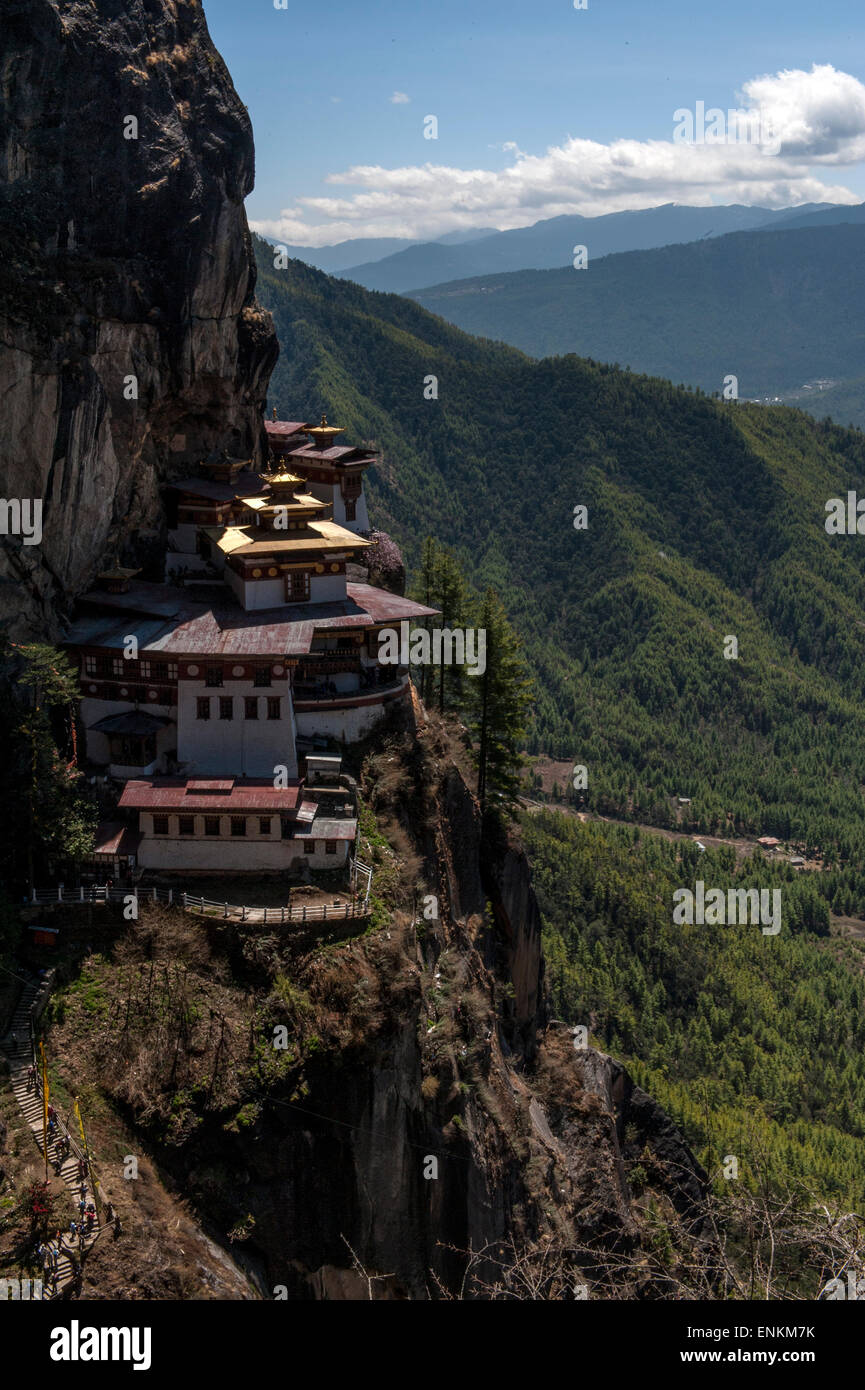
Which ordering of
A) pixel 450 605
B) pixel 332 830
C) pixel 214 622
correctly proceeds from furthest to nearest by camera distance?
pixel 450 605, pixel 214 622, pixel 332 830

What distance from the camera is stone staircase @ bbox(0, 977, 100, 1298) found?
2752 cm

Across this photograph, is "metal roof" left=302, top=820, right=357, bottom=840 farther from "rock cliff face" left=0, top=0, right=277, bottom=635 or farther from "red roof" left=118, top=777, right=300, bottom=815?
"rock cliff face" left=0, top=0, right=277, bottom=635

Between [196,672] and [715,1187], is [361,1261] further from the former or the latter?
[715,1187]

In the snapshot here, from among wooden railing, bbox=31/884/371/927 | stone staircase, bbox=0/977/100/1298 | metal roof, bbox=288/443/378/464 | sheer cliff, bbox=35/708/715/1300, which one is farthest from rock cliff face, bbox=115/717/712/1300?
metal roof, bbox=288/443/378/464

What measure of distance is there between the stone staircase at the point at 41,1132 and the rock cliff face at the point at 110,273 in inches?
578

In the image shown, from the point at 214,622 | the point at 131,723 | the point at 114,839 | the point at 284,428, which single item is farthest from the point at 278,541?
the point at 284,428

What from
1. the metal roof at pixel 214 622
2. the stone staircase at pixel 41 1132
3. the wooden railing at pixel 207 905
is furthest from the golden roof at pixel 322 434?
the stone staircase at pixel 41 1132

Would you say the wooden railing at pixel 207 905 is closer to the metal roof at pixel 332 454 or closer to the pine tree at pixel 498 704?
the pine tree at pixel 498 704

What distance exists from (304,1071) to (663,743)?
159 m

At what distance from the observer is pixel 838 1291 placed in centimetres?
2142

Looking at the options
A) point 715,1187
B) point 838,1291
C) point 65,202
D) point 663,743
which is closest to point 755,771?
point 663,743

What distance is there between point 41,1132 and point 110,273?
33.3 meters

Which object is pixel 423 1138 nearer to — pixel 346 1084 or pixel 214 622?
pixel 346 1084

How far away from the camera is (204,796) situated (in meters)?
40.3
